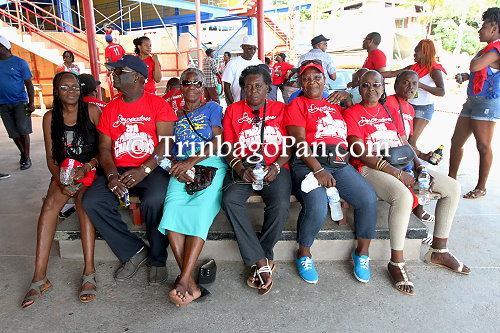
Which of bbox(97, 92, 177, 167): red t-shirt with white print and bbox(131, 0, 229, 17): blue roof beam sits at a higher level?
bbox(131, 0, 229, 17): blue roof beam

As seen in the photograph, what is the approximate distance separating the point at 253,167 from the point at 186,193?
0.57 meters

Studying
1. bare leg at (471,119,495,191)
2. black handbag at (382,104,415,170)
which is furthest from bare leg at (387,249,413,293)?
bare leg at (471,119,495,191)

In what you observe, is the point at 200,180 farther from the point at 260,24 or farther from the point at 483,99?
the point at 260,24

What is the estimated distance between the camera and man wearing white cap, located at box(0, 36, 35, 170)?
5.39m

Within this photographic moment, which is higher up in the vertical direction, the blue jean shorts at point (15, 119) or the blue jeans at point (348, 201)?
the blue jean shorts at point (15, 119)

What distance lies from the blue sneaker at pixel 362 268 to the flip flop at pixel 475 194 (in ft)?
7.21

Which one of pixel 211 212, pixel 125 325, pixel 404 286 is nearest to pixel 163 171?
pixel 211 212

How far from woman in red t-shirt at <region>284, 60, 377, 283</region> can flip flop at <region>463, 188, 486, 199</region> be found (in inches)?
83.9

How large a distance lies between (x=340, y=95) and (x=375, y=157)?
2.29 ft

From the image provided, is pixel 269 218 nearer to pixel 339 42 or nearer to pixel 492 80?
pixel 492 80

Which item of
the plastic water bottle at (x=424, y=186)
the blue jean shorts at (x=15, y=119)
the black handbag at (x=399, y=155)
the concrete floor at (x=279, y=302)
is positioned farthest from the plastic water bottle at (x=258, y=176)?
the blue jean shorts at (x=15, y=119)

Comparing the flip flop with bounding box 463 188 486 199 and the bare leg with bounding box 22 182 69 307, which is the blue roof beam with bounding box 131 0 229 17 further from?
the flip flop with bounding box 463 188 486 199

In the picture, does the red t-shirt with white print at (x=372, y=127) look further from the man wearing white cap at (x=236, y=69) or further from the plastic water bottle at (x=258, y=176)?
the man wearing white cap at (x=236, y=69)

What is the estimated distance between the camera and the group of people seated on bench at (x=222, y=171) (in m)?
2.80
